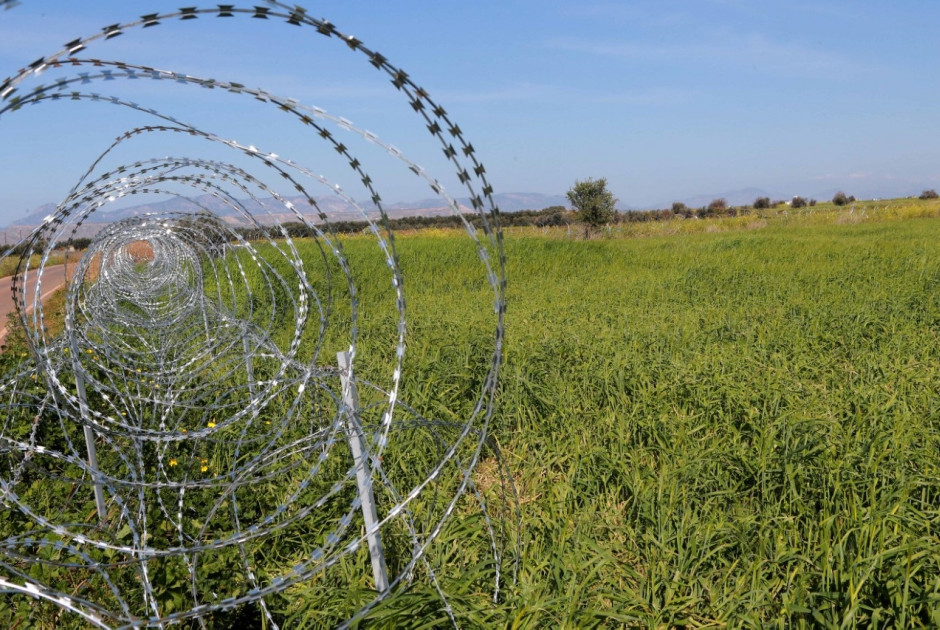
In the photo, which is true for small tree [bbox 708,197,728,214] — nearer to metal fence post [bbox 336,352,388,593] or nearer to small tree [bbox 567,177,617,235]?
small tree [bbox 567,177,617,235]

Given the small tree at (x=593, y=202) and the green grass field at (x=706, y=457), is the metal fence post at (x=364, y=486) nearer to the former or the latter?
the green grass field at (x=706, y=457)

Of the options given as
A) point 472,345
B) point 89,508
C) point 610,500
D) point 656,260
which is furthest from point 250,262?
point 610,500

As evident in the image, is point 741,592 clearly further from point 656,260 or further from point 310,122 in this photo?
point 656,260

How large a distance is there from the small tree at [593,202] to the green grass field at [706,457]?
27.9m

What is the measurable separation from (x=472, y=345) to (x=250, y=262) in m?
15.9

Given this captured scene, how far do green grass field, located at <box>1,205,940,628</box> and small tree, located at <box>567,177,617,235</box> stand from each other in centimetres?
2788

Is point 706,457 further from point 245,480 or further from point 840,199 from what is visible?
point 840,199

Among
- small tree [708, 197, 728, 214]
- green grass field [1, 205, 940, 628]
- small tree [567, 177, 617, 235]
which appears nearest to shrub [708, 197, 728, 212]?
small tree [708, 197, 728, 214]

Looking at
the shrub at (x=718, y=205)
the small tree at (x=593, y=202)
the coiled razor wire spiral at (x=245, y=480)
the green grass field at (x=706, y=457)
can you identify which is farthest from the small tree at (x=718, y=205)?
the coiled razor wire spiral at (x=245, y=480)

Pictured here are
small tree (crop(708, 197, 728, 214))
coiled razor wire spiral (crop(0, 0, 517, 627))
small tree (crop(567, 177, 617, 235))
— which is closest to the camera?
coiled razor wire spiral (crop(0, 0, 517, 627))

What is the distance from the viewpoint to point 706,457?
425 centimetres

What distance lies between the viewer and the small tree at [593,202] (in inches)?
1453

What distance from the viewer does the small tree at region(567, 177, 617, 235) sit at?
36906mm

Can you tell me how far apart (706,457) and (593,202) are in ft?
111
